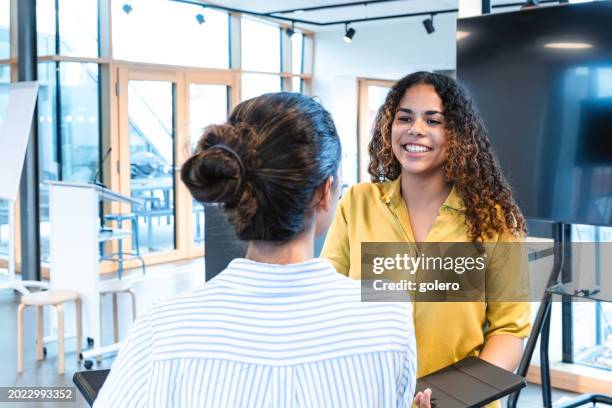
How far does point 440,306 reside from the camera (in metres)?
1.60

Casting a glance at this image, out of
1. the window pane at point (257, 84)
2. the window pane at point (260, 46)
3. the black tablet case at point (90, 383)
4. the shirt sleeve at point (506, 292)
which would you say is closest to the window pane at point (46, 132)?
the window pane at point (257, 84)

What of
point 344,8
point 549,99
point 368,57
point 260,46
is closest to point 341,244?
point 549,99

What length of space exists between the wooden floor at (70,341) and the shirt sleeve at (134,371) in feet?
4.31

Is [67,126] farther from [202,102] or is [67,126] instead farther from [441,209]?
[441,209]

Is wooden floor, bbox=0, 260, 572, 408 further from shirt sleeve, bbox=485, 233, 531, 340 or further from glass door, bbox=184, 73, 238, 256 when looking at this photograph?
shirt sleeve, bbox=485, 233, 531, 340

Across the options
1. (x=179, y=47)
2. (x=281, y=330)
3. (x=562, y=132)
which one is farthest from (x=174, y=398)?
(x=179, y=47)

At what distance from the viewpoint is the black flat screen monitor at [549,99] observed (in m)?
2.67

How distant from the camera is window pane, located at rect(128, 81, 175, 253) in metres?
7.65

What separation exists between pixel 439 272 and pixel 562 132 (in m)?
1.40

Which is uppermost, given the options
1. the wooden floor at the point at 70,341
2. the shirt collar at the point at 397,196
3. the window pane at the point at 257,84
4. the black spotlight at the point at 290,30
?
the black spotlight at the point at 290,30

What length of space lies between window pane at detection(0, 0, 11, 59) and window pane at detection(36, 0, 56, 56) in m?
0.31

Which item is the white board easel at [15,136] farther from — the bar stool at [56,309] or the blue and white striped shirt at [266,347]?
the blue and white striped shirt at [266,347]

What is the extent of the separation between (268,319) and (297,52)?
377 inches

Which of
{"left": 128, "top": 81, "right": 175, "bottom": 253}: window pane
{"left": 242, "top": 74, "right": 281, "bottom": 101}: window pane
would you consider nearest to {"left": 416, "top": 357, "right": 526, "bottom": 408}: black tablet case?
{"left": 128, "top": 81, "right": 175, "bottom": 253}: window pane
